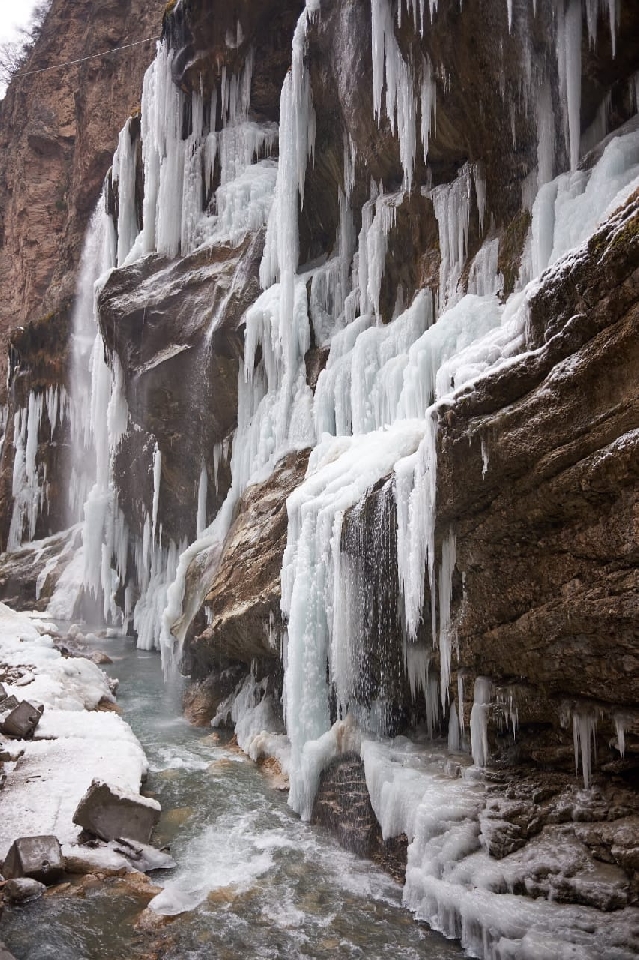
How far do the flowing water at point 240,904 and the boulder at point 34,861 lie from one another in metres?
0.22

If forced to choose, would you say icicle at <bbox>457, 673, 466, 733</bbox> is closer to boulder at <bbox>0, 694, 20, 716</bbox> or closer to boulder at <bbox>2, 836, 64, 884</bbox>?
boulder at <bbox>2, 836, 64, 884</bbox>

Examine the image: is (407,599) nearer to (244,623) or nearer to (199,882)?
(199,882)

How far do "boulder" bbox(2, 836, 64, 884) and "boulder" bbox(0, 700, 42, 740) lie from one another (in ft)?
9.35

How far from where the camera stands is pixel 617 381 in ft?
16.4

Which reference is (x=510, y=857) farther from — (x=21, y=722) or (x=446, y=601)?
(x=21, y=722)

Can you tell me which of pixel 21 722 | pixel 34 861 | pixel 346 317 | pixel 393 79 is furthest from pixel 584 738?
pixel 393 79

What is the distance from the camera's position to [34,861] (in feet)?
18.6

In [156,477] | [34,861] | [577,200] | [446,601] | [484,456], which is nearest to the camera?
[34,861]

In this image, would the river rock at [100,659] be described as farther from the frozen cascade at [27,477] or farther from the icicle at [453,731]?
the frozen cascade at [27,477]

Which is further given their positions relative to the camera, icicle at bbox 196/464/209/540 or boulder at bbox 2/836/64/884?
icicle at bbox 196/464/209/540

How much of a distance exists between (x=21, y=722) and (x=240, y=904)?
4.21 meters

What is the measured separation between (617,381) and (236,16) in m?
15.3

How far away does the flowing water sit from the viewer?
499 centimetres

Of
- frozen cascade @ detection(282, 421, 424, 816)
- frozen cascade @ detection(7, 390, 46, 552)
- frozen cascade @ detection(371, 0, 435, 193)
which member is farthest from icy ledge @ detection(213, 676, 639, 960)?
frozen cascade @ detection(7, 390, 46, 552)
